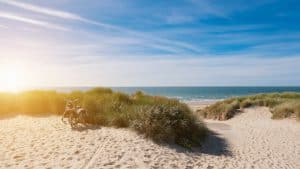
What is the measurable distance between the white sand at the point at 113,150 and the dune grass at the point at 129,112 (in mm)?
549

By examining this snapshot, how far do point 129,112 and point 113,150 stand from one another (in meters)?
3.57

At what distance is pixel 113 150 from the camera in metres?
9.21

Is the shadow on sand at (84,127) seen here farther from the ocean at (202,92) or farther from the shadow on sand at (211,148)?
the ocean at (202,92)

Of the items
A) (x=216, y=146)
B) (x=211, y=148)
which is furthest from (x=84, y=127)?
(x=216, y=146)

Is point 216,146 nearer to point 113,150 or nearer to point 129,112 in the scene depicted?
point 129,112

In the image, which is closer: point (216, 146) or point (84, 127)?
point (84, 127)

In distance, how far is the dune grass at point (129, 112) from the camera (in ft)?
36.3

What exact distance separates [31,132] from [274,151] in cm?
929

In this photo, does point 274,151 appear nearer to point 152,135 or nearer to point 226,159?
point 226,159

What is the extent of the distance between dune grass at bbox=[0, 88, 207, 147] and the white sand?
21.6 inches

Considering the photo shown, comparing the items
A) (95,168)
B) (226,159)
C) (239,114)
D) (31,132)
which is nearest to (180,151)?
(226,159)

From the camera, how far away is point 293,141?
1371 cm

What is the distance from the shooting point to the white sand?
830 cm

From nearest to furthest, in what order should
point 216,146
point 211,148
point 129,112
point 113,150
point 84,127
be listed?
point 113,150 < point 211,148 < point 84,127 < point 216,146 < point 129,112
